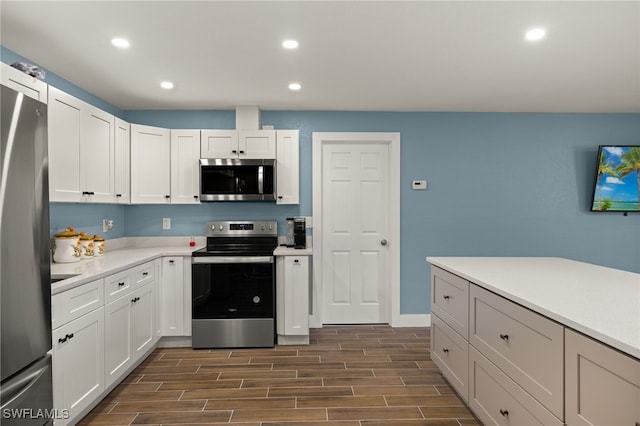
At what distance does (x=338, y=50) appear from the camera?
2531mm

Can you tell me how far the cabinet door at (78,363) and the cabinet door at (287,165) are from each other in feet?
6.56

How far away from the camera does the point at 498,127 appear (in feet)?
13.7

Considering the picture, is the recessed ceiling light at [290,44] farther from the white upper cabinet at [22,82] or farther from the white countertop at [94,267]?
the white countertop at [94,267]

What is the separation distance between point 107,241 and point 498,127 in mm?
4367

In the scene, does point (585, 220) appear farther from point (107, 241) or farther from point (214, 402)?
point (107, 241)

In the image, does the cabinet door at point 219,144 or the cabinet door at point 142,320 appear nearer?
the cabinet door at point 142,320

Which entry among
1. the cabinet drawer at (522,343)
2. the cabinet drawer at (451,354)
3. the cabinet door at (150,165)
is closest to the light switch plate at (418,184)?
the cabinet drawer at (451,354)

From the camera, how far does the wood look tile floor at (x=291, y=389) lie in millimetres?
2289

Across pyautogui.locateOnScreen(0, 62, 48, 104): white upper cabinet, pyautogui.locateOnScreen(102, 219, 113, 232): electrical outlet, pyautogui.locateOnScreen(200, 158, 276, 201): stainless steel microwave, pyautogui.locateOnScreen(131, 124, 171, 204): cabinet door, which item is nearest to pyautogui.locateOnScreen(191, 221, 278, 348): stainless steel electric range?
pyautogui.locateOnScreen(200, 158, 276, 201): stainless steel microwave

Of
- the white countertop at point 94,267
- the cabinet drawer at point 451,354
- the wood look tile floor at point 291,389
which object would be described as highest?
the white countertop at point 94,267

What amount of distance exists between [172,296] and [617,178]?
16.2 ft

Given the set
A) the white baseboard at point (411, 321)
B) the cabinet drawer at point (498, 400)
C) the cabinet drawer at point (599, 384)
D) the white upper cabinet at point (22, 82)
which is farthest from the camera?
the white baseboard at point (411, 321)

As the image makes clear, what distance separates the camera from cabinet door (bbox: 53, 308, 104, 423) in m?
1.95

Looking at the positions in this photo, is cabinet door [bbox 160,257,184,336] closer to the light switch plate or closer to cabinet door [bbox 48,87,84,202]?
cabinet door [bbox 48,87,84,202]
